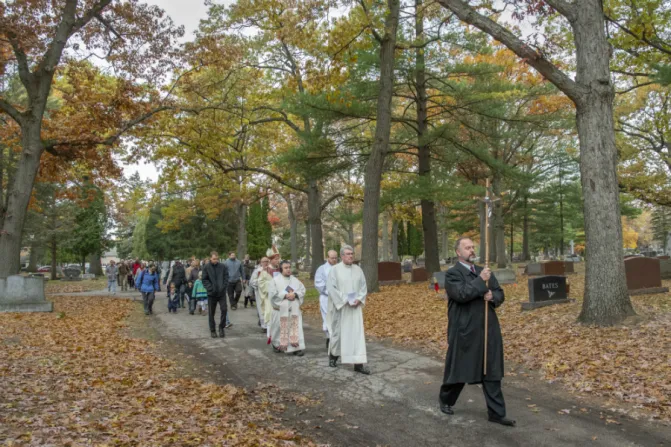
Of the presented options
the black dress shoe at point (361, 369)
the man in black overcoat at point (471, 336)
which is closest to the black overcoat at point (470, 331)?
the man in black overcoat at point (471, 336)

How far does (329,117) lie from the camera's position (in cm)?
1770

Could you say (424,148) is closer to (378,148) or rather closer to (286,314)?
(378,148)

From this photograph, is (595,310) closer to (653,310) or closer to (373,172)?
(653,310)

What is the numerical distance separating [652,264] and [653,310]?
452 cm

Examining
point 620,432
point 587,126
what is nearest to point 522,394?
point 620,432

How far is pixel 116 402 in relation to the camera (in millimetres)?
5711

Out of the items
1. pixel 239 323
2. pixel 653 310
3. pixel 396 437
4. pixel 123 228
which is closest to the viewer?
pixel 396 437

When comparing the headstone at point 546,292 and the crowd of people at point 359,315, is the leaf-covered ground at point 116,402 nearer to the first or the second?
the crowd of people at point 359,315

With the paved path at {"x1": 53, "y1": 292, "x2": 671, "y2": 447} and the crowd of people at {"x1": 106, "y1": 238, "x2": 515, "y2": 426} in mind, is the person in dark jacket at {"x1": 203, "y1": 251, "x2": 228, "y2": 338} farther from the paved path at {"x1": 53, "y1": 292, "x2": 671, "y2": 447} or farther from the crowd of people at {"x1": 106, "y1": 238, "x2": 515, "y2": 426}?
the paved path at {"x1": 53, "y1": 292, "x2": 671, "y2": 447}

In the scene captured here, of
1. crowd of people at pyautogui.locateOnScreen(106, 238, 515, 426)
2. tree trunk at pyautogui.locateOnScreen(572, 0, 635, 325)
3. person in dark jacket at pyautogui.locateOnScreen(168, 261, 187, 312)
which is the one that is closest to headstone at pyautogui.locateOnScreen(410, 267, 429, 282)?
crowd of people at pyautogui.locateOnScreen(106, 238, 515, 426)

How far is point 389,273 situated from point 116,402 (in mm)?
17116

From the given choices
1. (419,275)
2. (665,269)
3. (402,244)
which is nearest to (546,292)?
(665,269)

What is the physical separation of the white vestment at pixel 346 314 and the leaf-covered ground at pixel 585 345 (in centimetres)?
A: 212

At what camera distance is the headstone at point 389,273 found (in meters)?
21.9
